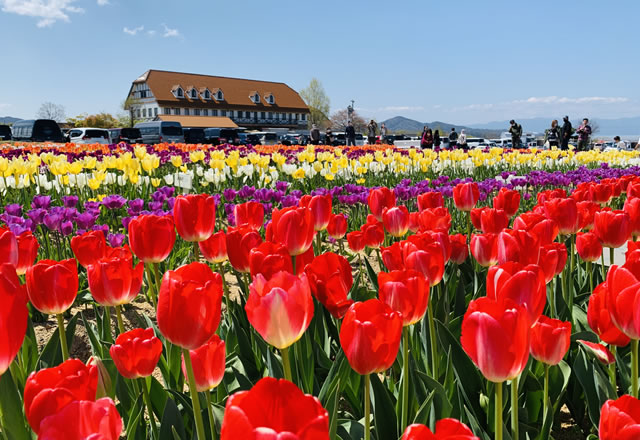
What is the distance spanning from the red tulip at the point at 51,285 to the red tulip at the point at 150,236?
0.96 feet

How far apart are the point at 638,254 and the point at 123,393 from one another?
1.49 meters

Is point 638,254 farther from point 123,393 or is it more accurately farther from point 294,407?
point 123,393

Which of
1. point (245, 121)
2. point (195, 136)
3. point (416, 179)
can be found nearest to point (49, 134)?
point (195, 136)

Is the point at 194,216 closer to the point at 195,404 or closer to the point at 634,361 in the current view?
the point at 195,404

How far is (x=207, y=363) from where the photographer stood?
1292 mm

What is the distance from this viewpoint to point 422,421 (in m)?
1.27

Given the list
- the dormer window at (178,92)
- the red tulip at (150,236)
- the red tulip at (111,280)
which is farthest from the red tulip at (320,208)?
the dormer window at (178,92)

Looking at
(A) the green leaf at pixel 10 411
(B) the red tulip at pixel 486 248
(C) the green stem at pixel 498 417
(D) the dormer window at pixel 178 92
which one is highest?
(D) the dormer window at pixel 178 92

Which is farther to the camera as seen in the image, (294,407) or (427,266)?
(427,266)

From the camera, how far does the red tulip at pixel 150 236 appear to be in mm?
1812

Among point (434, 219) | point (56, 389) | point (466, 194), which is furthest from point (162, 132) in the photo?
point (56, 389)

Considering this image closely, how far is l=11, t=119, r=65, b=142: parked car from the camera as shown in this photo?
31781mm

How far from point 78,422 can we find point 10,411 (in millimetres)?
584

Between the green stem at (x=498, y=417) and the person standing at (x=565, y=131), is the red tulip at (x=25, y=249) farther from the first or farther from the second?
the person standing at (x=565, y=131)
